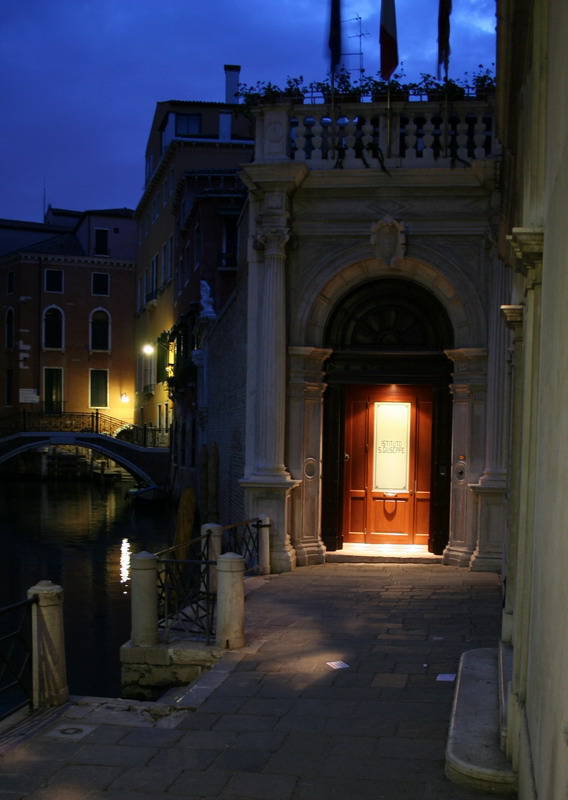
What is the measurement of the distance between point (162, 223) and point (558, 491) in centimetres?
3787

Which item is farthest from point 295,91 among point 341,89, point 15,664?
point 15,664

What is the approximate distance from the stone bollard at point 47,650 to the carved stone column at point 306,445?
6436 millimetres

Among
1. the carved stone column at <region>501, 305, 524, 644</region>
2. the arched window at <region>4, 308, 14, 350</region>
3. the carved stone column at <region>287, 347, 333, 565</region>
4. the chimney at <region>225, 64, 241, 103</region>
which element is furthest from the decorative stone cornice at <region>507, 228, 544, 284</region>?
the arched window at <region>4, 308, 14, 350</region>

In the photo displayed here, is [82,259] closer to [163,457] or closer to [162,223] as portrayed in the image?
[162,223]

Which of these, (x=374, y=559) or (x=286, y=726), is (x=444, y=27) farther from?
(x=286, y=726)

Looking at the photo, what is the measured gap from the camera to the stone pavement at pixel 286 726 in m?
5.27

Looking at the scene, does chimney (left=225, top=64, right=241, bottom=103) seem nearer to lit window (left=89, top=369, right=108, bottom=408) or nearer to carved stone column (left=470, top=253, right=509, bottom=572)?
lit window (left=89, top=369, right=108, bottom=408)

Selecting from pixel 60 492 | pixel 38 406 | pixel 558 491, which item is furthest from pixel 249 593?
pixel 38 406

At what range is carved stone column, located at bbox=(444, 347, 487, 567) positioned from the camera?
42.7ft

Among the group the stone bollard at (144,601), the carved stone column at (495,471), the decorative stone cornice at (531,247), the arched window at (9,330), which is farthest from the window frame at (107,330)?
the decorative stone cornice at (531,247)

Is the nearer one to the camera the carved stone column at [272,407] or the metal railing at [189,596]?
the metal railing at [189,596]

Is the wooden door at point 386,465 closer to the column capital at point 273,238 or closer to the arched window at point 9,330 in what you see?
the column capital at point 273,238

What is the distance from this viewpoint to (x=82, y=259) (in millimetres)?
47562

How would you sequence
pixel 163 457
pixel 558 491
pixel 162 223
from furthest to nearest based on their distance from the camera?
1. pixel 162 223
2. pixel 163 457
3. pixel 558 491
